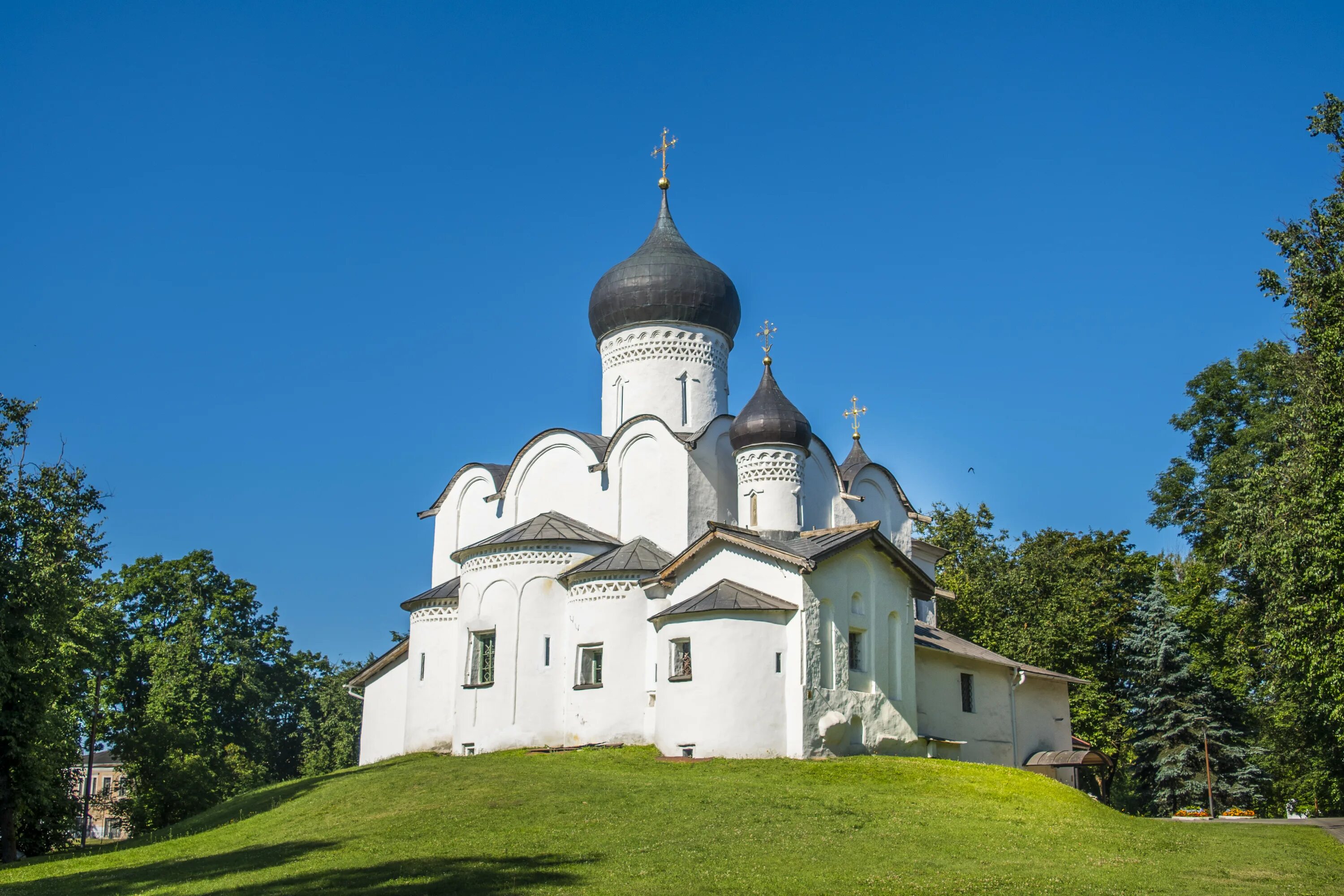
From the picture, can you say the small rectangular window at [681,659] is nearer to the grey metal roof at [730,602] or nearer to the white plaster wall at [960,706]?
the grey metal roof at [730,602]

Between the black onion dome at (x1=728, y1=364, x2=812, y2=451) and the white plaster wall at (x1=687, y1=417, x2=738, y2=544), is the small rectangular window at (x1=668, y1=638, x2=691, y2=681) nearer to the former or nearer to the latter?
the white plaster wall at (x1=687, y1=417, x2=738, y2=544)

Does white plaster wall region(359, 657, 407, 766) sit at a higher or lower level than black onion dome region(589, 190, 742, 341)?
lower

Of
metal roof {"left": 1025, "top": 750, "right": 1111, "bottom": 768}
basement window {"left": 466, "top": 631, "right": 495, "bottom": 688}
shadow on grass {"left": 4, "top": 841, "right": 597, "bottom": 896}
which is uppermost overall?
basement window {"left": 466, "top": 631, "right": 495, "bottom": 688}

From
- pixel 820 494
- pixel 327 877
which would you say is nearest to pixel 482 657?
pixel 820 494

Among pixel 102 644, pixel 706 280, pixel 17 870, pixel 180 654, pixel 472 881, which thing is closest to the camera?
pixel 472 881

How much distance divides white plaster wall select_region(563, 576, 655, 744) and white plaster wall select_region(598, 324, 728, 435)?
5132 mm

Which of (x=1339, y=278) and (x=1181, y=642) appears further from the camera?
(x=1181, y=642)

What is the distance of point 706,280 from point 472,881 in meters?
18.8

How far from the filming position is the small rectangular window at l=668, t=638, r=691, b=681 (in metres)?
20.5

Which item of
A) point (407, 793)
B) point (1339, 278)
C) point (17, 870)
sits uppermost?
point (1339, 278)

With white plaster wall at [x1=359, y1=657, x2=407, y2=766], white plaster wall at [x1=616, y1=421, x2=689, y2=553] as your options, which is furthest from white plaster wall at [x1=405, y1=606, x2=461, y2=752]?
white plaster wall at [x1=616, y1=421, x2=689, y2=553]

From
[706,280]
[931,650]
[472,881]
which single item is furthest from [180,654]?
[472,881]

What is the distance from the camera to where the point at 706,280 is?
27359 millimetres

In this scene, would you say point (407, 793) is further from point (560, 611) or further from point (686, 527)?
point (686, 527)
